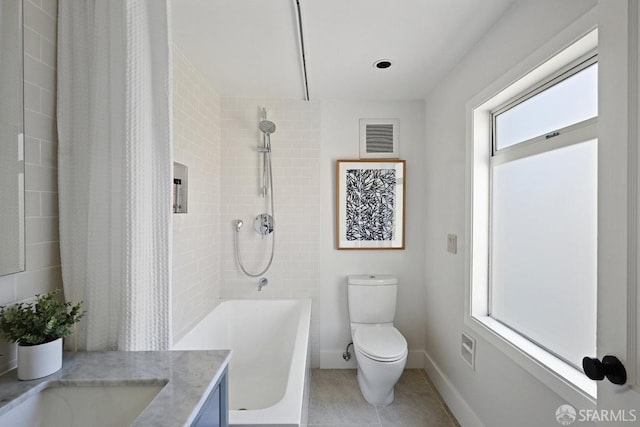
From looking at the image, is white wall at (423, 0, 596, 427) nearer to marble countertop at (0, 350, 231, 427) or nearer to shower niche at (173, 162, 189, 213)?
marble countertop at (0, 350, 231, 427)

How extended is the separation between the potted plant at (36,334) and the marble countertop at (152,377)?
0.11 feet

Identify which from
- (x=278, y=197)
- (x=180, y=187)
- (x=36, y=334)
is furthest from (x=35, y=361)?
(x=278, y=197)

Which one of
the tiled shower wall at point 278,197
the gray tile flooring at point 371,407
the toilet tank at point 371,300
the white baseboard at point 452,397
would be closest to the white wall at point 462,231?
the white baseboard at point 452,397

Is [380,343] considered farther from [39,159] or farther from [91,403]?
[39,159]

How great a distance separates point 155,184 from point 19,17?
0.62 meters

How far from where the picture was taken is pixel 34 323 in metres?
0.89

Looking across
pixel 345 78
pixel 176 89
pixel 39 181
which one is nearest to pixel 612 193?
pixel 39 181

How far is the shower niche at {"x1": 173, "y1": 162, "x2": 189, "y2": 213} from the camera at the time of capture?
196 cm

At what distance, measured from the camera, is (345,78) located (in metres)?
2.35

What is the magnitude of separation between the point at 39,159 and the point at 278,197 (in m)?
1.84

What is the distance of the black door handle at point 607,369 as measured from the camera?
78 centimetres

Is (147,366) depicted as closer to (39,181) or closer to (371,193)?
(39,181)

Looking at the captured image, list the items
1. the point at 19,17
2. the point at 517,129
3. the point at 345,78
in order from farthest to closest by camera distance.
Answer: the point at 345,78 → the point at 517,129 → the point at 19,17

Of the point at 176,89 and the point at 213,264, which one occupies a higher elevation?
the point at 176,89
